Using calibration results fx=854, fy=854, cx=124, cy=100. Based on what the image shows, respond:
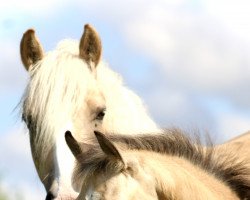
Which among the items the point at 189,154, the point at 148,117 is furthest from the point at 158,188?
the point at 148,117

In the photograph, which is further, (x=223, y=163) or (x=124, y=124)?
(x=124, y=124)

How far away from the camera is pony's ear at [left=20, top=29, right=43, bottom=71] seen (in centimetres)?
741

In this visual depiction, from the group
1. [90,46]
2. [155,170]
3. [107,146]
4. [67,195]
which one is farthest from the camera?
[90,46]

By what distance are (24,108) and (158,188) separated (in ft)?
8.43

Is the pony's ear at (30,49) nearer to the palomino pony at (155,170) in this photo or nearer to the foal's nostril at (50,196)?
the foal's nostril at (50,196)

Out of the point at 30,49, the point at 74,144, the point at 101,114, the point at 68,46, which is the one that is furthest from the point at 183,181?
the point at 30,49

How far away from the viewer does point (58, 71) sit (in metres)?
7.01

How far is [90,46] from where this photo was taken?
289 inches

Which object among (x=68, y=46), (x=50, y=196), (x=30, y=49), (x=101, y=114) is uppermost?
(x=68, y=46)

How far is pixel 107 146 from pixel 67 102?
7.28 feet

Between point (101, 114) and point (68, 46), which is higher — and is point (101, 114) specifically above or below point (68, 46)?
below

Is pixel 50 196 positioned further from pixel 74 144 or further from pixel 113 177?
pixel 113 177

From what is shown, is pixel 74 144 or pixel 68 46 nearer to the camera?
pixel 74 144

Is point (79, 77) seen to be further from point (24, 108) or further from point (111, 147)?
point (111, 147)
